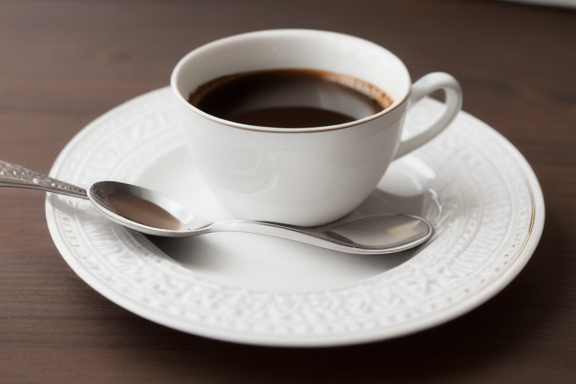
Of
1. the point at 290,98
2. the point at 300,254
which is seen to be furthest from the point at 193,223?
the point at 290,98

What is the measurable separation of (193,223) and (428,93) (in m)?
0.33

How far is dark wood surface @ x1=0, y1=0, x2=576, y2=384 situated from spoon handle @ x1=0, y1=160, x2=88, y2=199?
0.07 meters

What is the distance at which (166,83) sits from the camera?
4.21 feet

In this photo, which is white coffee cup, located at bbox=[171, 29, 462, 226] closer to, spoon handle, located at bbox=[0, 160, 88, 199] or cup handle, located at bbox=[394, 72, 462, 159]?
cup handle, located at bbox=[394, 72, 462, 159]

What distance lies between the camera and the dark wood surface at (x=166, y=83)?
0.66 metres

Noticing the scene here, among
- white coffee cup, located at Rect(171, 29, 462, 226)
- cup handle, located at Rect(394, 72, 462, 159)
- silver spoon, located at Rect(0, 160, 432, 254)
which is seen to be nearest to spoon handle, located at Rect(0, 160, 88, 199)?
silver spoon, located at Rect(0, 160, 432, 254)

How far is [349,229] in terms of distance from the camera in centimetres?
83

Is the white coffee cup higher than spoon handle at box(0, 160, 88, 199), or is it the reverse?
the white coffee cup

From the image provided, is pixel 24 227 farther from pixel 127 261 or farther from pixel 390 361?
pixel 390 361

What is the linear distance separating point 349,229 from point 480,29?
869 mm

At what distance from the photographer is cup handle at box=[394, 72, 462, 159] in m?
0.86

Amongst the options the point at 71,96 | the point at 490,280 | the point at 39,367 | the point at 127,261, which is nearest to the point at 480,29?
the point at 71,96

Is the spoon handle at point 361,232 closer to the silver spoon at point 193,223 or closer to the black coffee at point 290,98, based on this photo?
the silver spoon at point 193,223

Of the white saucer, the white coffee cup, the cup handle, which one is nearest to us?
the white saucer
